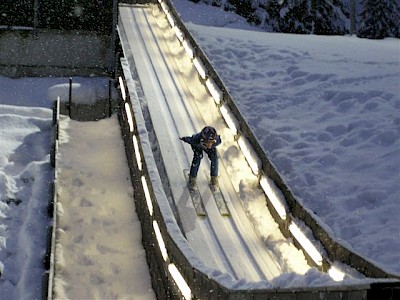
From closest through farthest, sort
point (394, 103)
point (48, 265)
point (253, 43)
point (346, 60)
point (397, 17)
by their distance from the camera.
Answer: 1. point (48, 265)
2. point (394, 103)
3. point (346, 60)
4. point (253, 43)
5. point (397, 17)

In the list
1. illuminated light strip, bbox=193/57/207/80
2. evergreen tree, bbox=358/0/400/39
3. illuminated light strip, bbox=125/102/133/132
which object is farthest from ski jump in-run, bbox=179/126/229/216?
evergreen tree, bbox=358/0/400/39

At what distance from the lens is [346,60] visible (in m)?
26.5

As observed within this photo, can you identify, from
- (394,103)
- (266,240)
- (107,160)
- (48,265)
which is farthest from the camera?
(394,103)

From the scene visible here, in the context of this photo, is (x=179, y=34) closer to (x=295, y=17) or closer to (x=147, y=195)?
(x=147, y=195)

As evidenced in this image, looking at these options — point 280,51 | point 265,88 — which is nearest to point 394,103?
point 265,88

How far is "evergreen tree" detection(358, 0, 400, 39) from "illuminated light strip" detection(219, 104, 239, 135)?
104 ft

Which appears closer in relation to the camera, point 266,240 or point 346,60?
point 266,240

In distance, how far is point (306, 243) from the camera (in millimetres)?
13555

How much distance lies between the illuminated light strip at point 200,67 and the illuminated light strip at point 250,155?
4490 millimetres

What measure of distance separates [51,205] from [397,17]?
3908 centimetres

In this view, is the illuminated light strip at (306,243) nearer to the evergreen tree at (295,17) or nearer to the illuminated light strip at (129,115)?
the illuminated light strip at (129,115)

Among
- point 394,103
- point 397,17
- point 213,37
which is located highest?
point 394,103

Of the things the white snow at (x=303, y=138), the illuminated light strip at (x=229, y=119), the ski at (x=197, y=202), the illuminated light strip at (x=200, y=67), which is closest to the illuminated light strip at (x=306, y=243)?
the white snow at (x=303, y=138)

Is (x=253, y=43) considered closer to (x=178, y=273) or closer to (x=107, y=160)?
(x=107, y=160)
